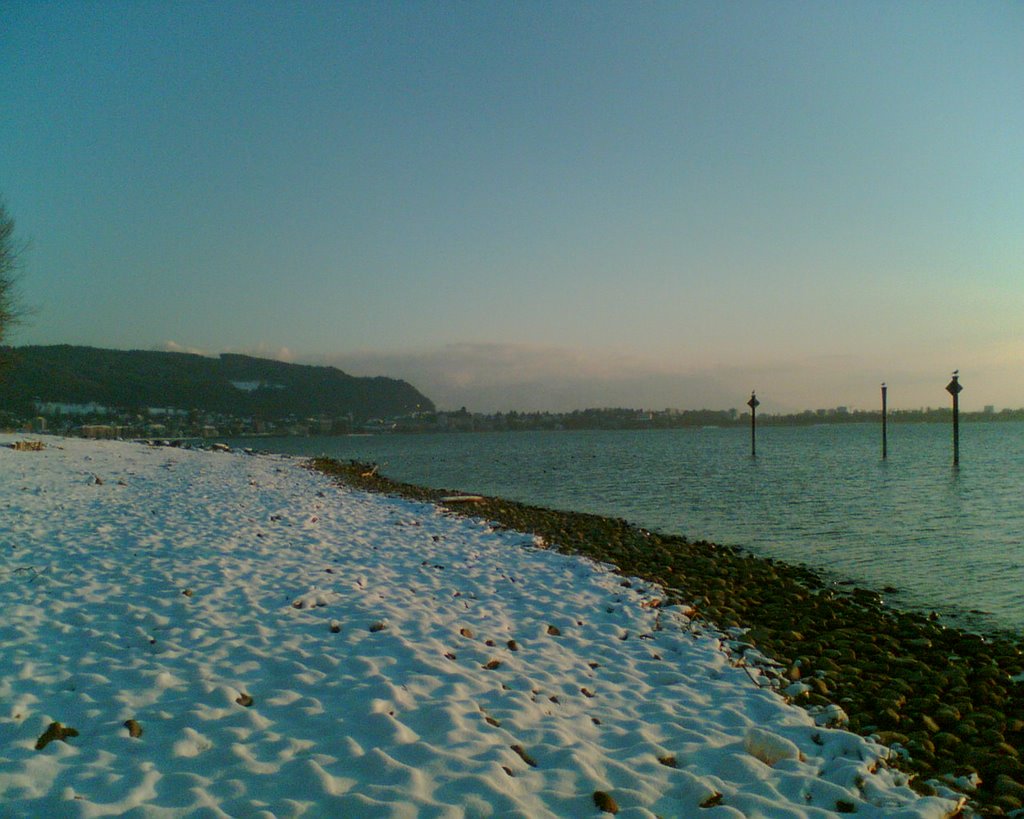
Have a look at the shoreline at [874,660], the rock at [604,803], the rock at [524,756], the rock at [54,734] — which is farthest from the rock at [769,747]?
the rock at [54,734]

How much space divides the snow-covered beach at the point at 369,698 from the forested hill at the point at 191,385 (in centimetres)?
9612

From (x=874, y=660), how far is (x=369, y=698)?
654cm

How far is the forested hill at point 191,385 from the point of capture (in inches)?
4173

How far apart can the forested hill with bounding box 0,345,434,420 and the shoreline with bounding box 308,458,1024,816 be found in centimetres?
9828

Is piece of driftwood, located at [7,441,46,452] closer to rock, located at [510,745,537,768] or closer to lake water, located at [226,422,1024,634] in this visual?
lake water, located at [226,422,1024,634]

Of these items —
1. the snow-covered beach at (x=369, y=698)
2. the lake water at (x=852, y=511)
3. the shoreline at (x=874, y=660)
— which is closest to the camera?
the snow-covered beach at (x=369, y=698)

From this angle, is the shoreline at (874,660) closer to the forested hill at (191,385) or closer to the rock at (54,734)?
the rock at (54,734)

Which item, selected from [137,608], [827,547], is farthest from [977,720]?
[827,547]

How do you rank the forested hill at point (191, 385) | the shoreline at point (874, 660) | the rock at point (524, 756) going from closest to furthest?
1. the rock at point (524, 756)
2. the shoreline at point (874, 660)
3. the forested hill at point (191, 385)

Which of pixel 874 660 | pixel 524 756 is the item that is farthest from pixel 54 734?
pixel 874 660

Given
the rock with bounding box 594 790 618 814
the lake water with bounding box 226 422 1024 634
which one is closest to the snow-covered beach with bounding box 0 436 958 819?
the rock with bounding box 594 790 618 814

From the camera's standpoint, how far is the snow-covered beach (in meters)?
4.27

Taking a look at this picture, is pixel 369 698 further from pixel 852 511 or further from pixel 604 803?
pixel 852 511

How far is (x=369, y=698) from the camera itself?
5512mm
